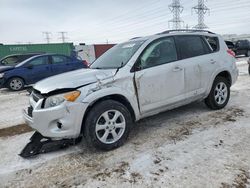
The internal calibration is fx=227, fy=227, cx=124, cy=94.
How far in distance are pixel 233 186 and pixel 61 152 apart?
2337mm

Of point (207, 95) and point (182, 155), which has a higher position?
point (207, 95)

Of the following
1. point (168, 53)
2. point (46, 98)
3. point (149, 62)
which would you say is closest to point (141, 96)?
point (149, 62)

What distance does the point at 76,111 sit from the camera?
3014 millimetres

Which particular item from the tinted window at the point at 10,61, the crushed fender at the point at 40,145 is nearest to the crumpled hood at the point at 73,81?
the crushed fender at the point at 40,145

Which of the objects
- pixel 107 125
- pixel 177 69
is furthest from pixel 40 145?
pixel 177 69

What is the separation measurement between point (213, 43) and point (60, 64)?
280 inches

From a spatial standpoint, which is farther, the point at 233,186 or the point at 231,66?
the point at 231,66

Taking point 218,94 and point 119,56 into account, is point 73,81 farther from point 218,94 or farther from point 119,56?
point 218,94

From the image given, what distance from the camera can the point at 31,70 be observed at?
375 inches

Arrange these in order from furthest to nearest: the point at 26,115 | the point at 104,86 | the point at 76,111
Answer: the point at 26,115 < the point at 104,86 < the point at 76,111

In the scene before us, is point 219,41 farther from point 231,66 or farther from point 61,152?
point 61,152

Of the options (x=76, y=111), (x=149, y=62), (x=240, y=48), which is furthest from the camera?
(x=240, y=48)

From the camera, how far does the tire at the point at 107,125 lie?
10.3ft

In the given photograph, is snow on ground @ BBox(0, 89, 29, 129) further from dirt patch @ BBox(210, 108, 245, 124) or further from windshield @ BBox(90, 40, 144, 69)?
dirt patch @ BBox(210, 108, 245, 124)
